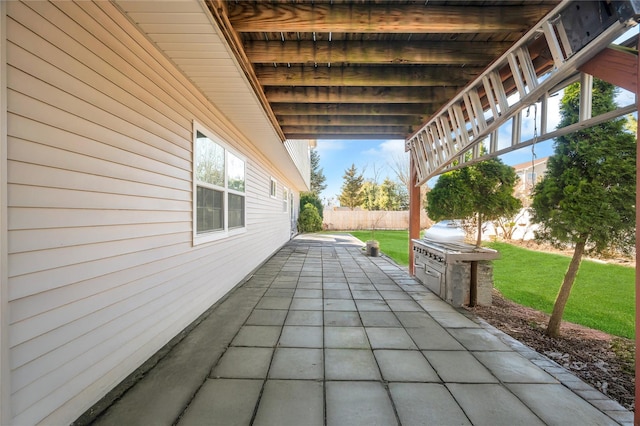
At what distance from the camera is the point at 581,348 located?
2.64 metres

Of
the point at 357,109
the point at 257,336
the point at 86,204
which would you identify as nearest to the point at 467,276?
the point at 257,336

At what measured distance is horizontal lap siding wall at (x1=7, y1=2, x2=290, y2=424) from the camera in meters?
1.29

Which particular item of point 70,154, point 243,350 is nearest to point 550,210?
point 243,350

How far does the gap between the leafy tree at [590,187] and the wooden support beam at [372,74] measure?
1.35 metres

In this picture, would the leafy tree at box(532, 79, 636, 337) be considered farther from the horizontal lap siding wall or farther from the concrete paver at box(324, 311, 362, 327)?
the horizontal lap siding wall

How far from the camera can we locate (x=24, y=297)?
1.29 metres

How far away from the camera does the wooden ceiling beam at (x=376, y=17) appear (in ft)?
7.41

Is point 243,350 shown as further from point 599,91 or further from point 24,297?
point 599,91

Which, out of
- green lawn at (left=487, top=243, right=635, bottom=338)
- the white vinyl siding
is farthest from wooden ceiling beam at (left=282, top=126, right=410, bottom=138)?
green lawn at (left=487, top=243, right=635, bottom=338)

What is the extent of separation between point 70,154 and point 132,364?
1.62 meters

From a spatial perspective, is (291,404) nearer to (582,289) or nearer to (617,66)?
(617,66)

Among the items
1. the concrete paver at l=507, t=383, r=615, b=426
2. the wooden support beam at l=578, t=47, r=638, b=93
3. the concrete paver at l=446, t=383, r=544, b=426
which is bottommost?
the concrete paver at l=446, t=383, r=544, b=426

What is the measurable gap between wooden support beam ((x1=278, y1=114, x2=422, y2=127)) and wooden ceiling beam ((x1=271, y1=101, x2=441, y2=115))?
0.30m

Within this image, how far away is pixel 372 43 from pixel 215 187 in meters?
2.69
